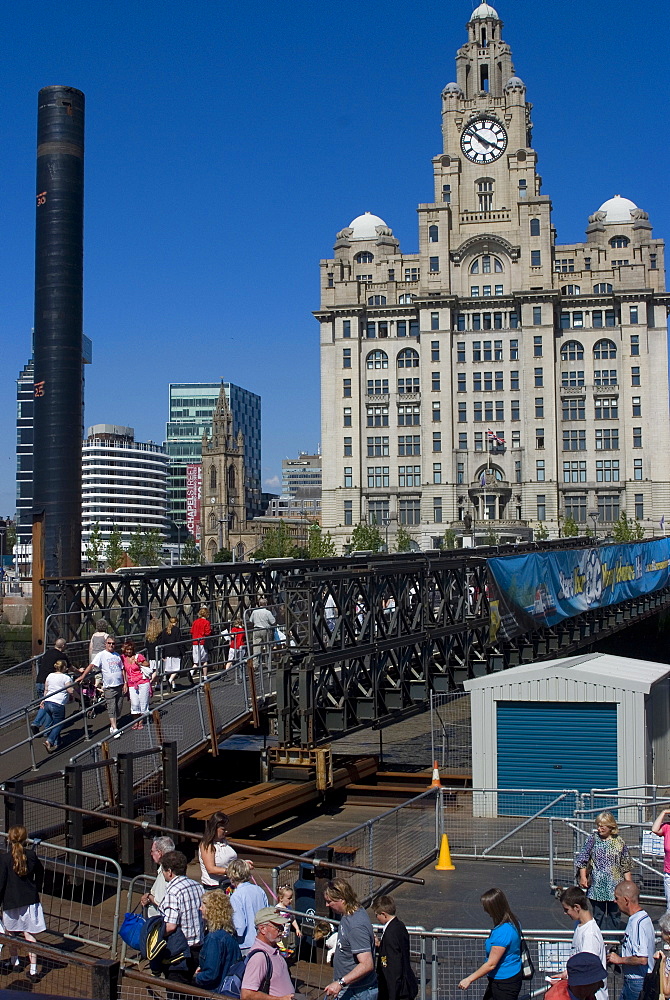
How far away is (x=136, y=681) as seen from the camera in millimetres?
18453

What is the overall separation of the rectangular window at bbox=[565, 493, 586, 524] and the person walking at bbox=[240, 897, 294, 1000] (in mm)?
98229

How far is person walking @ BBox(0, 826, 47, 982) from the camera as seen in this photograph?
10430 millimetres

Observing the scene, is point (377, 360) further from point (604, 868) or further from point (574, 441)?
point (604, 868)

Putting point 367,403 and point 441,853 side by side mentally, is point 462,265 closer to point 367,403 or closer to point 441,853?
point 367,403

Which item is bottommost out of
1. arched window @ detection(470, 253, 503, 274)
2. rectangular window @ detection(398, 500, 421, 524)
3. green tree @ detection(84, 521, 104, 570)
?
green tree @ detection(84, 521, 104, 570)

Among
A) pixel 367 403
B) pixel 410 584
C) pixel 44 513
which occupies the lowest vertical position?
pixel 410 584

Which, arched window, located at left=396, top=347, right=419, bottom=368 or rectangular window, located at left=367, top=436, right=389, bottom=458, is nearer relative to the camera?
arched window, located at left=396, top=347, right=419, bottom=368

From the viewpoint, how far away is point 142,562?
398 ft

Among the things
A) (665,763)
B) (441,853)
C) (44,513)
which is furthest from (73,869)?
(44,513)

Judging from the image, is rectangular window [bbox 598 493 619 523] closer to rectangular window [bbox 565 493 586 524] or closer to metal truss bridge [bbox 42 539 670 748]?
rectangular window [bbox 565 493 586 524]

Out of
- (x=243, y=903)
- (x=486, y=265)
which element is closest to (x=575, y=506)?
(x=486, y=265)

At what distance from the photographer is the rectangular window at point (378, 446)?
4247 inches

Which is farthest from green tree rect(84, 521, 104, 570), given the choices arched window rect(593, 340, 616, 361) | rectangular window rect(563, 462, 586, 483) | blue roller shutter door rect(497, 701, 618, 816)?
blue roller shutter door rect(497, 701, 618, 816)

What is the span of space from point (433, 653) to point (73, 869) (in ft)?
47.1
